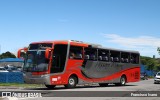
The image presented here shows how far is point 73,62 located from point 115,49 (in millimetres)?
6101

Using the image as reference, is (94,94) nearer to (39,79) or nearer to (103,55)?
(39,79)

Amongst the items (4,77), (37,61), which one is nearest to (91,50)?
(37,61)

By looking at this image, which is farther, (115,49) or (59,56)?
(115,49)

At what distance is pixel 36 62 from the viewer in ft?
83.9

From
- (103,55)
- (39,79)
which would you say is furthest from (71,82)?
(103,55)

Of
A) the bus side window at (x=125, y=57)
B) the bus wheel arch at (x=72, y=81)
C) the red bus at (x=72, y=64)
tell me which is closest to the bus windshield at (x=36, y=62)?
the red bus at (x=72, y=64)

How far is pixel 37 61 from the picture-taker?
25516mm

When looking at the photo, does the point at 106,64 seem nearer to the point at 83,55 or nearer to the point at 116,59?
the point at 116,59

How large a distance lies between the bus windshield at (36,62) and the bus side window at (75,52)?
2488 mm

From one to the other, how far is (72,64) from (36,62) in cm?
296

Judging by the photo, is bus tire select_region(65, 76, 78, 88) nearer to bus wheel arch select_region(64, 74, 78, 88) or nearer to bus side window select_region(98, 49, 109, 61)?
bus wheel arch select_region(64, 74, 78, 88)

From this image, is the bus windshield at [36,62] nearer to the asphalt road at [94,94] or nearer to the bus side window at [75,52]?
the asphalt road at [94,94]

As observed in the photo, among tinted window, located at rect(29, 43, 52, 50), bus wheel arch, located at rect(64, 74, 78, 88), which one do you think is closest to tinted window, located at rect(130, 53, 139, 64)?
bus wheel arch, located at rect(64, 74, 78, 88)

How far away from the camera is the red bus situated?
83.4 ft
